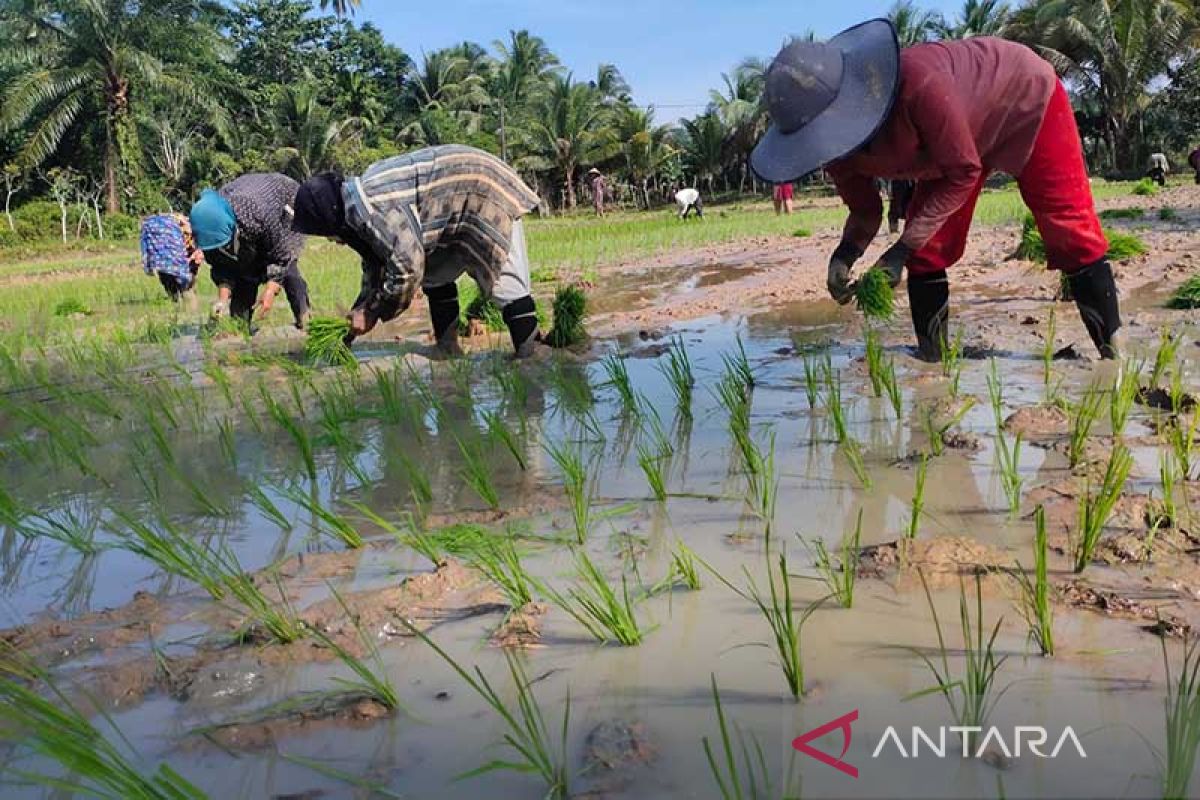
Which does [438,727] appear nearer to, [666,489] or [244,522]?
[666,489]

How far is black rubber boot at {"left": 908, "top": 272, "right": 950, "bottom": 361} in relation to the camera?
320 centimetres

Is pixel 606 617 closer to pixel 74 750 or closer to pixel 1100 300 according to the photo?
pixel 74 750

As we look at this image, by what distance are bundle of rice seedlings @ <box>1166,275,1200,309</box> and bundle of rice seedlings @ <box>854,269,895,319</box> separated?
1767mm

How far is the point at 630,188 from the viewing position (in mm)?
34938

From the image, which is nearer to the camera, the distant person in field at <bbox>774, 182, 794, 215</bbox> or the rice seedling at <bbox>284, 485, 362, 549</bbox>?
the rice seedling at <bbox>284, 485, 362, 549</bbox>

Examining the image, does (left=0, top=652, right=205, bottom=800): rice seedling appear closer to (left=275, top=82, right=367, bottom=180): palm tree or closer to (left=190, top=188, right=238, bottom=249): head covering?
(left=190, top=188, right=238, bottom=249): head covering

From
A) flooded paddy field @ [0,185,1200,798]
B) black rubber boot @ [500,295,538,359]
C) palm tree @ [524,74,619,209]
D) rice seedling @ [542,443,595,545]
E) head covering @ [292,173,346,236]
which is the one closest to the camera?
flooded paddy field @ [0,185,1200,798]

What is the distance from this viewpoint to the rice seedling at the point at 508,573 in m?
1.47

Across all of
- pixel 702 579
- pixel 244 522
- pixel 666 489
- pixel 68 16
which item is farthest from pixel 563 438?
pixel 68 16

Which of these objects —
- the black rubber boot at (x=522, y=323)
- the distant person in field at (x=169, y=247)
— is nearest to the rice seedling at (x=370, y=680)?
the black rubber boot at (x=522, y=323)

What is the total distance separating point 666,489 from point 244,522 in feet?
3.46

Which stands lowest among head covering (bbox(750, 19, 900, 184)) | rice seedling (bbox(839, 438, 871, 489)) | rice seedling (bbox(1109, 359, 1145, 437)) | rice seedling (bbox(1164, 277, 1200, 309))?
rice seedling (bbox(839, 438, 871, 489))

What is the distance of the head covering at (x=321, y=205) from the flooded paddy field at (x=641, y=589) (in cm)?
82

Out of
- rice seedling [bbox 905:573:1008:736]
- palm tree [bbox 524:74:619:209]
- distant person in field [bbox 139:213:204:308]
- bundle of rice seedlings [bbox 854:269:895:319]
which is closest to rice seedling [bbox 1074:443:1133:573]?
rice seedling [bbox 905:573:1008:736]
